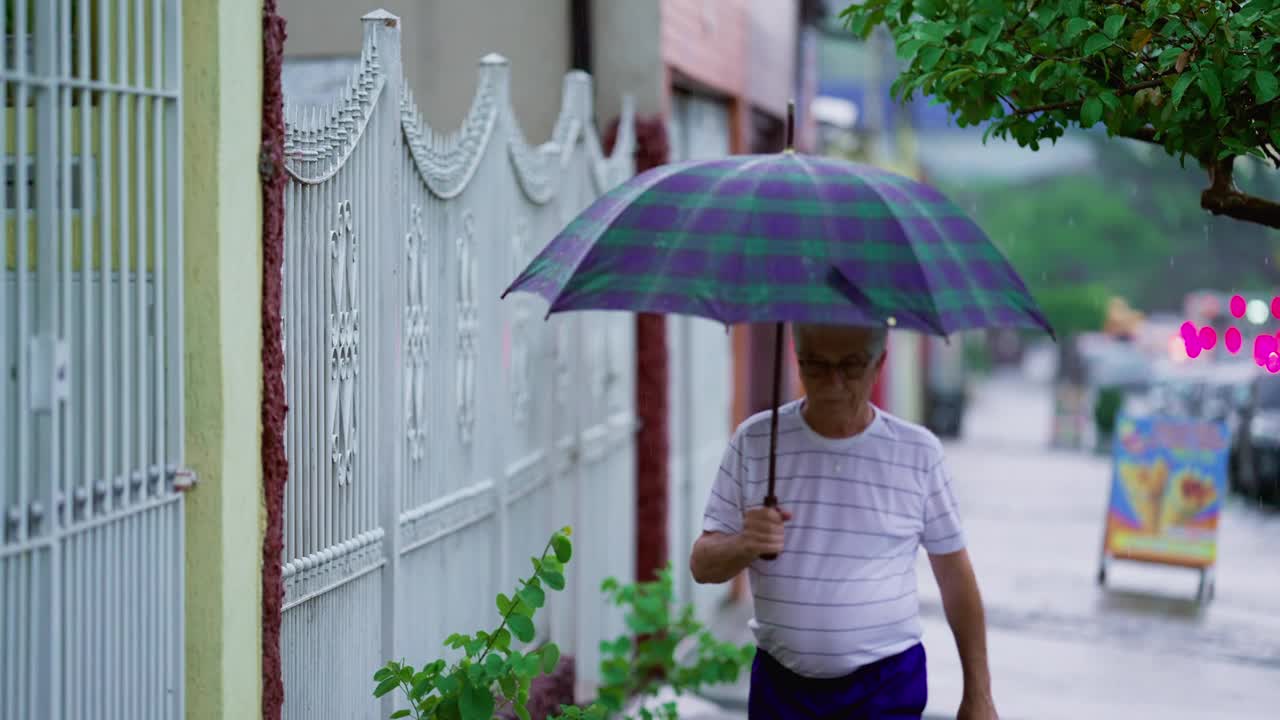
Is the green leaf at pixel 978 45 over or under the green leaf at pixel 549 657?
over

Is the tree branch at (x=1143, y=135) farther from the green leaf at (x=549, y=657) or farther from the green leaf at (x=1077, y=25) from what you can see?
the green leaf at (x=549, y=657)

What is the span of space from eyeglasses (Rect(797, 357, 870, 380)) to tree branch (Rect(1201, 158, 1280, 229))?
205cm

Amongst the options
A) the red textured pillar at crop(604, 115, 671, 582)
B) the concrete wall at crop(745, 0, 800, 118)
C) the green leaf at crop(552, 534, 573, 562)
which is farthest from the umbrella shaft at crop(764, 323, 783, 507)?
the concrete wall at crop(745, 0, 800, 118)

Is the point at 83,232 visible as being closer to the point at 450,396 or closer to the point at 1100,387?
the point at 450,396

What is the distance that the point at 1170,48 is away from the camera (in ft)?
16.9

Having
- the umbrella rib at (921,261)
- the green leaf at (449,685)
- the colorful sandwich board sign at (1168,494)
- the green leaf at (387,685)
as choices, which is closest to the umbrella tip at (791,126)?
the umbrella rib at (921,261)

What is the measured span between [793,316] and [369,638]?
215cm

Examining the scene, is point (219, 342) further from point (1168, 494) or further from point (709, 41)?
point (1168, 494)

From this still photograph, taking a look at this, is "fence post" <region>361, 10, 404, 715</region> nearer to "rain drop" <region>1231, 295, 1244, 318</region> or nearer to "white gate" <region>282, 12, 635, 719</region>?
"white gate" <region>282, 12, 635, 719</region>

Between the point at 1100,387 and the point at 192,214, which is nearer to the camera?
the point at 192,214

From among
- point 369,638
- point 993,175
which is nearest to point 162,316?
point 369,638

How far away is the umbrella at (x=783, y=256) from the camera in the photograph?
375 centimetres

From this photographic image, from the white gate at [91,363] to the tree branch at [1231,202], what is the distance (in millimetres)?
3508

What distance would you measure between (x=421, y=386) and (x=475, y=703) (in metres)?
1.53
